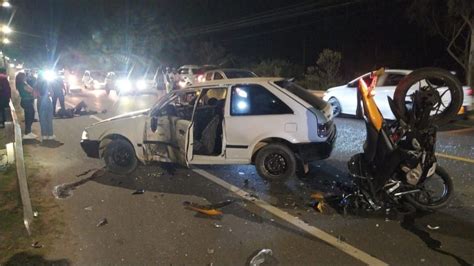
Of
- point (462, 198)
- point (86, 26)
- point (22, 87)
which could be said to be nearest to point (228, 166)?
point (462, 198)

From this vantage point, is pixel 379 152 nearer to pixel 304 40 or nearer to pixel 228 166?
pixel 228 166

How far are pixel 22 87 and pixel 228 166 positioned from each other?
6.46 m

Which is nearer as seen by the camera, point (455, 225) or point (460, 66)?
point (455, 225)

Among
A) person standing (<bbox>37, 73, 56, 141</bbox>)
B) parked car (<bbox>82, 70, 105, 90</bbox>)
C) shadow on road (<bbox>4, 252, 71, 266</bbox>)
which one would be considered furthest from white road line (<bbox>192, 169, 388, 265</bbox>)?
parked car (<bbox>82, 70, 105, 90</bbox>)

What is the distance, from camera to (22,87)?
11430mm

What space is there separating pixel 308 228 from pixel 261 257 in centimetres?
92

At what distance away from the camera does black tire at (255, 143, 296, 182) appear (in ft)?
22.5

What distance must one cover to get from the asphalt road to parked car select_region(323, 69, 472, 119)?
14.7 ft

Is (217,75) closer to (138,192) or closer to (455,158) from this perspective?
(455,158)

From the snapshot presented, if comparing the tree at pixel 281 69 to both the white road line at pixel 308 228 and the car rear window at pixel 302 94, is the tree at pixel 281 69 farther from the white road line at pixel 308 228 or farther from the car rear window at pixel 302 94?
the white road line at pixel 308 228

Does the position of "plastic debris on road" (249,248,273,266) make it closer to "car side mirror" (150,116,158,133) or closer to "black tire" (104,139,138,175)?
"car side mirror" (150,116,158,133)

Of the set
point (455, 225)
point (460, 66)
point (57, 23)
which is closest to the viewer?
point (455, 225)

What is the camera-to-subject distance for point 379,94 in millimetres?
12508

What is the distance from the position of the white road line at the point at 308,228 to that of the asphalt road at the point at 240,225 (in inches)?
0.4
